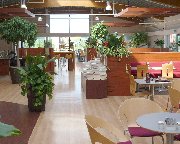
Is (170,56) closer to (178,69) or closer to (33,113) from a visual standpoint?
(178,69)

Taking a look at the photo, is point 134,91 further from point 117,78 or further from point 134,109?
point 134,109

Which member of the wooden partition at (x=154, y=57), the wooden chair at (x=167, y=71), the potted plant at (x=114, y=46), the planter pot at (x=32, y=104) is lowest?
the planter pot at (x=32, y=104)

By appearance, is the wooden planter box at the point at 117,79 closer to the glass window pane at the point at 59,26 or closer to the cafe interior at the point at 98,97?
the cafe interior at the point at 98,97

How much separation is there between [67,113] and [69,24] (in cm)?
2035

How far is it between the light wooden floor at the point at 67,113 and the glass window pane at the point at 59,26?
611 inches

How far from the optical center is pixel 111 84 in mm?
9422

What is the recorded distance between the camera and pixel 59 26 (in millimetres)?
27172

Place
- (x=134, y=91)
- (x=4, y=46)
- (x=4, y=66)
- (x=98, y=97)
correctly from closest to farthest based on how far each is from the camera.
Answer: (x=134, y=91) → (x=98, y=97) → (x=4, y=66) → (x=4, y=46)

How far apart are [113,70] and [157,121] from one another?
6.25 m

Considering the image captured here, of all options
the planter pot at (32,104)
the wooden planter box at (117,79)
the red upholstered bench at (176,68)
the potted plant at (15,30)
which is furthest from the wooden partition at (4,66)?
the planter pot at (32,104)

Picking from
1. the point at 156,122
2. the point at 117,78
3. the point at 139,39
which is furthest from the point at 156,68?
the point at 139,39

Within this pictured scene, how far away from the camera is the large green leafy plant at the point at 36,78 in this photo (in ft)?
23.5

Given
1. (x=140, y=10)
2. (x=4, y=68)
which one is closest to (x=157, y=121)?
(x=140, y=10)

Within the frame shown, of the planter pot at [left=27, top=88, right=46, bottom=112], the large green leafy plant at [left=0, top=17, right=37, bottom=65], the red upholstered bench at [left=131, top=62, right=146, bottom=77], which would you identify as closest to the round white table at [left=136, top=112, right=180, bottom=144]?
the planter pot at [left=27, top=88, right=46, bottom=112]
